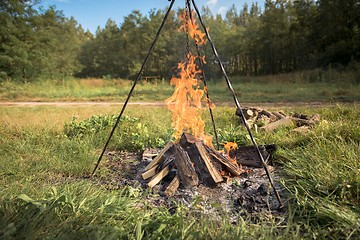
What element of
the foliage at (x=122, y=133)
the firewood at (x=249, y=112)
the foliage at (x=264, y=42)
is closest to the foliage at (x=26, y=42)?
the foliage at (x=264, y=42)

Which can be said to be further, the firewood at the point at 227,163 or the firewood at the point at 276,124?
the firewood at the point at 276,124

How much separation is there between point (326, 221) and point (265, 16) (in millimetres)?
25609

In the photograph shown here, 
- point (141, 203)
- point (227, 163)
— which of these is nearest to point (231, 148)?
point (227, 163)

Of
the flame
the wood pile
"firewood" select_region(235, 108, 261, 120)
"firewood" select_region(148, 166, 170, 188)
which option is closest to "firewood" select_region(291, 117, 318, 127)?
the wood pile

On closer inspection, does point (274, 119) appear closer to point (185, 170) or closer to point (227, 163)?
point (227, 163)

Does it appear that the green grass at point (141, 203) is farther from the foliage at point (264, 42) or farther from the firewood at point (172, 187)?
the foliage at point (264, 42)

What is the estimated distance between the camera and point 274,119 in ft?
19.1

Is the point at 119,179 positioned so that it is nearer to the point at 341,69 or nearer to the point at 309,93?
the point at 309,93

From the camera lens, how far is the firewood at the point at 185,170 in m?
2.85

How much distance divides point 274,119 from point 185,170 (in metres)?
3.71

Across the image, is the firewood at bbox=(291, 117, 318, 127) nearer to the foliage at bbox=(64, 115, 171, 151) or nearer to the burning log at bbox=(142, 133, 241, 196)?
the burning log at bbox=(142, 133, 241, 196)

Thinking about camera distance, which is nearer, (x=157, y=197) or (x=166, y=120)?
(x=157, y=197)

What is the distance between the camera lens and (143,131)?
4801 millimetres

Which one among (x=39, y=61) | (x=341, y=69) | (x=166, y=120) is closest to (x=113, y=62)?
(x=39, y=61)
